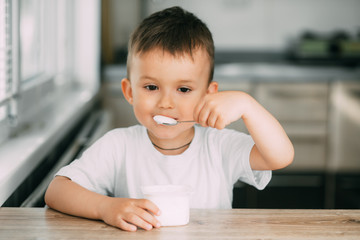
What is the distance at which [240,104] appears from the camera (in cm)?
100

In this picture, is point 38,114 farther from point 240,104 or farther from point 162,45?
point 240,104

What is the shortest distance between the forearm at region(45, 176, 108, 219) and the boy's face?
0.74 feet

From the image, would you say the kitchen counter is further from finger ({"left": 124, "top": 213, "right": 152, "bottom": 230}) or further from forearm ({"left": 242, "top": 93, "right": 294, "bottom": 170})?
finger ({"left": 124, "top": 213, "right": 152, "bottom": 230})

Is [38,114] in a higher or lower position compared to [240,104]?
lower

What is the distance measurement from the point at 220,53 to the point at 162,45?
2.89 meters

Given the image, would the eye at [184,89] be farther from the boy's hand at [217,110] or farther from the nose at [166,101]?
the boy's hand at [217,110]

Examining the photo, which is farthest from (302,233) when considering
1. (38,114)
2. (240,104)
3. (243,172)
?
(38,114)

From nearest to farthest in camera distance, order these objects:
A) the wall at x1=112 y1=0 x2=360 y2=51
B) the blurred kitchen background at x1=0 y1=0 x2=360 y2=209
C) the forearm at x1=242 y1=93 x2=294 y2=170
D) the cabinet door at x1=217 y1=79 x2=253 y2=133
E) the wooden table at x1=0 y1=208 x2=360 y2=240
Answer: the wooden table at x1=0 y1=208 x2=360 y2=240 → the forearm at x1=242 y1=93 x2=294 y2=170 → the blurred kitchen background at x1=0 y1=0 x2=360 y2=209 → the cabinet door at x1=217 y1=79 x2=253 y2=133 → the wall at x1=112 y1=0 x2=360 y2=51

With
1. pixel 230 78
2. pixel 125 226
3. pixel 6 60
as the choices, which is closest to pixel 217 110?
pixel 125 226

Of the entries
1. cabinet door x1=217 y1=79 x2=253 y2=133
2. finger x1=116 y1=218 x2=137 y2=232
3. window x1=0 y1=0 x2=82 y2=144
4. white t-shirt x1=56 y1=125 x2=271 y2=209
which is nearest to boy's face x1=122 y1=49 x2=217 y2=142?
white t-shirt x1=56 y1=125 x2=271 y2=209

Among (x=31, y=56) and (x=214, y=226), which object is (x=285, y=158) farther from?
(x=31, y=56)

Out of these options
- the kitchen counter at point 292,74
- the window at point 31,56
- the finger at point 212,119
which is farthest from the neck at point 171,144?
the kitchen counter at point 292,74

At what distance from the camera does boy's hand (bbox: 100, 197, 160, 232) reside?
0.84 meters

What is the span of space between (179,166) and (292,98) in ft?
7.21
